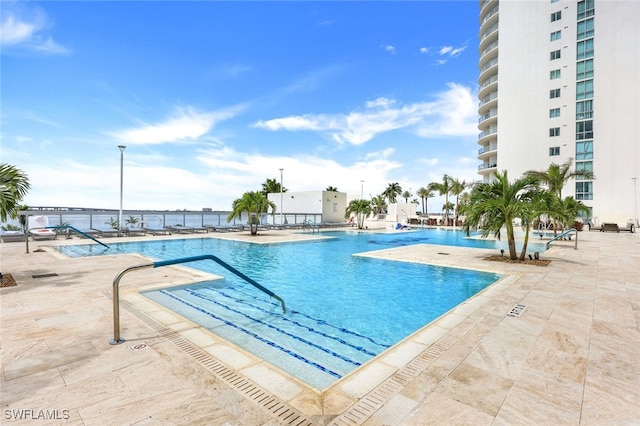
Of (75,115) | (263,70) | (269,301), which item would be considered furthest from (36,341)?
(263,70)

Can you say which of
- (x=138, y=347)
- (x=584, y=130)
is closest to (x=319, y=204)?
(x=138, y=347)

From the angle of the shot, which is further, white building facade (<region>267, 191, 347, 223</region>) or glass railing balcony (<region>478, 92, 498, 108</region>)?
glass railing balcony (<region>478, 92, 498, 108</region>)

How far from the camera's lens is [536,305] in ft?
19.0

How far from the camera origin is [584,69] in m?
34.0

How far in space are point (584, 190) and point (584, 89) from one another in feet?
37.8

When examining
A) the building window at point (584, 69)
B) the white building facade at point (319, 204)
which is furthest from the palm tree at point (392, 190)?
the building window at point (584, 69)

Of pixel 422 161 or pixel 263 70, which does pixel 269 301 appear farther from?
pixel 422 161

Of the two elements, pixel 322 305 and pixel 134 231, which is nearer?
pixel 322 305

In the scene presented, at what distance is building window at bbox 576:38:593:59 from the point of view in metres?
33.7

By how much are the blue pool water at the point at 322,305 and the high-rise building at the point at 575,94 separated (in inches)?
1388

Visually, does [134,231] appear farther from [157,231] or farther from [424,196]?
[424,196]

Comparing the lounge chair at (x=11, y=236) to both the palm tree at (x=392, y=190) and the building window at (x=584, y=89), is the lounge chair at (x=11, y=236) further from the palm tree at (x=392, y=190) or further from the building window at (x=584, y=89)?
the palm tree at (x=392, y=190)

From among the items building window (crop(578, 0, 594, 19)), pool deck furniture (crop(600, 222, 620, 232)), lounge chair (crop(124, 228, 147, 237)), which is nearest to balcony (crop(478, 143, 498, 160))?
building window (crop(578, 0, 594, 19))

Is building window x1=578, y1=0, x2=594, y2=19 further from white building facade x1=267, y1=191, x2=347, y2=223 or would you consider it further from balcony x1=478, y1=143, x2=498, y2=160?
white building facade x1=267, y1=191, x2=347, y2=223
